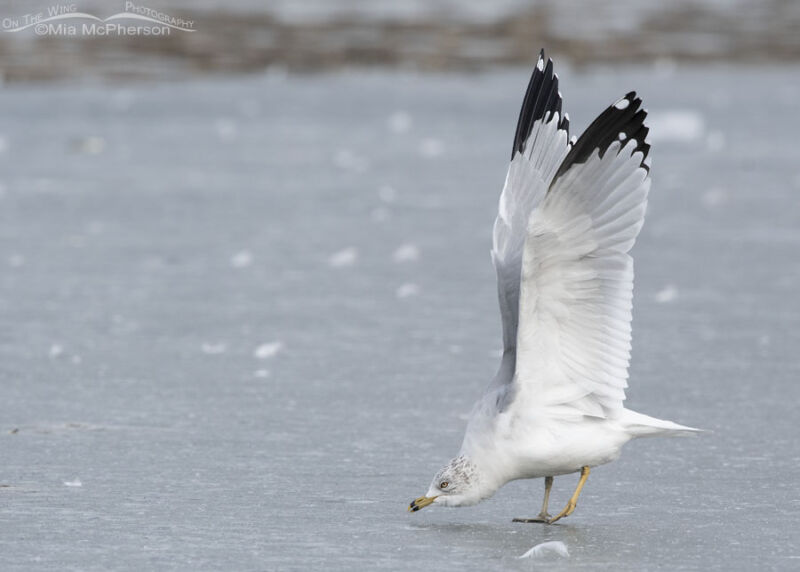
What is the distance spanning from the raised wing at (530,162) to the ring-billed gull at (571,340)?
1.17ft

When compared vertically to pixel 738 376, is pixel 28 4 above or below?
above

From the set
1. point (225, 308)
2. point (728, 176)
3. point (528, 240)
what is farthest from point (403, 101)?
point (528, 240)

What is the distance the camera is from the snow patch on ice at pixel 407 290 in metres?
6.95

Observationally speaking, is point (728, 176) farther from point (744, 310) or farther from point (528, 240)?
point (528, 240)

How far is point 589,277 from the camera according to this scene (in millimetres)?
3924

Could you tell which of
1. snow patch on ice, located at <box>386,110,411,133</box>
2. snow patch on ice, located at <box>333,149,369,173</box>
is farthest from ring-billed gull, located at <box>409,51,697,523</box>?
snow patch on ice, located at <box>386,110,411,133</box>

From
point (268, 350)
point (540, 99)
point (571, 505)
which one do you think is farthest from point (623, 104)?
point (268, 350)

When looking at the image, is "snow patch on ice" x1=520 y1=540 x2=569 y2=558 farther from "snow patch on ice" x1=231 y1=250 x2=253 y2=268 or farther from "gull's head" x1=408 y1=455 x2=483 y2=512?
"snow patch on ice" x1=231 y1=250 x2=253 y2=268

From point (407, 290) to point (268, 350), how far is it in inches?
46.0

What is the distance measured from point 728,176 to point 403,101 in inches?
144

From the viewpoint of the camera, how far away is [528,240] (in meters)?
3.79

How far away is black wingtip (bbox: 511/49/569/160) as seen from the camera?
441 cm

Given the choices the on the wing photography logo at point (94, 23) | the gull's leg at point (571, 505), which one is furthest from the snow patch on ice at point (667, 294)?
the on the wing photography logo at point (94, 23)

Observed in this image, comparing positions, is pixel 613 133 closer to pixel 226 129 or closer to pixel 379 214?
pixel 379 214
